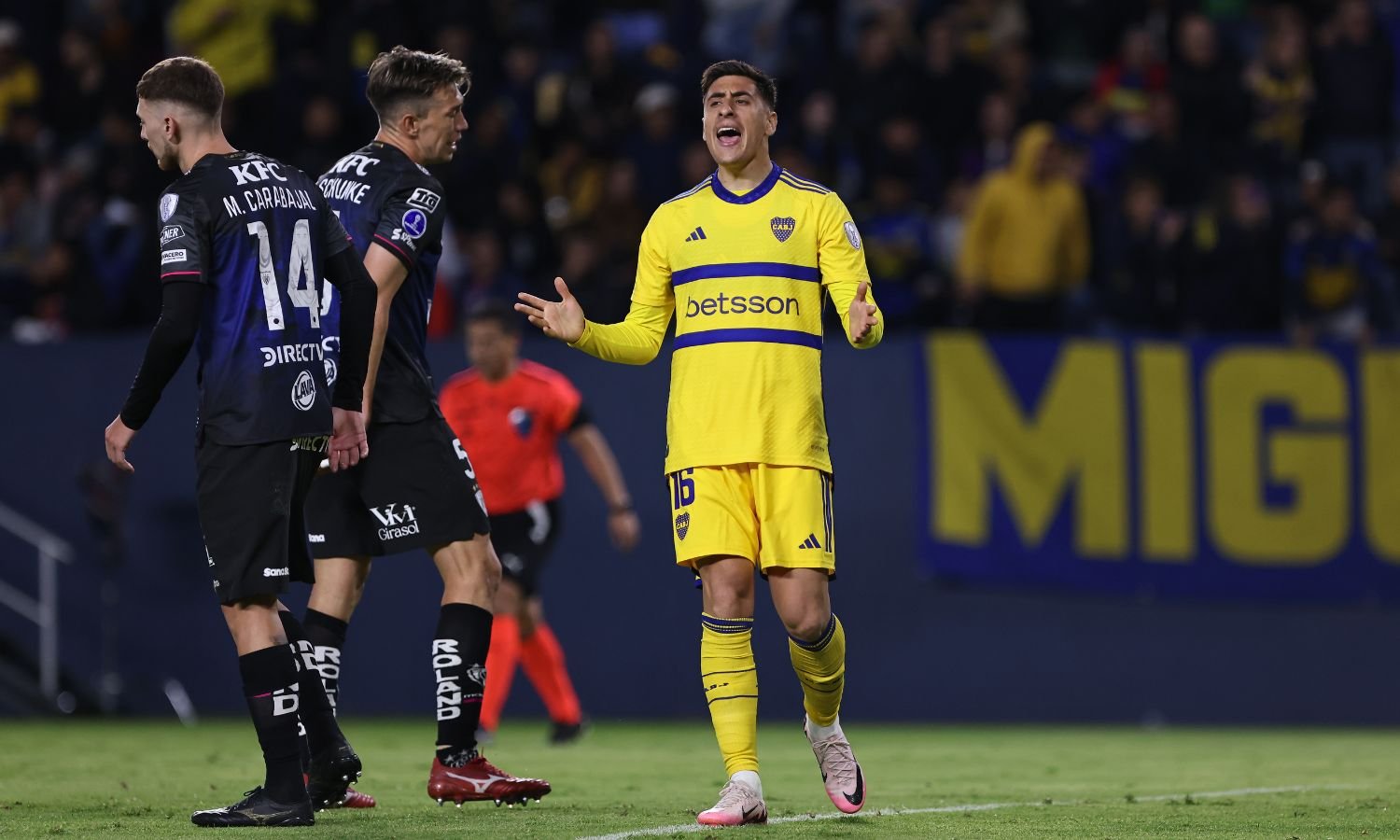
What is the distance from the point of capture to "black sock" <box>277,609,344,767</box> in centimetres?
651

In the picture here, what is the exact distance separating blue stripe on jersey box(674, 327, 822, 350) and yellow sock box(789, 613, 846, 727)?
2.88 feet

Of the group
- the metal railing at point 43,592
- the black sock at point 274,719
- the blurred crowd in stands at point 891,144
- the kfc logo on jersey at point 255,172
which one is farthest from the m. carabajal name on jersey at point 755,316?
the metal railing at point 43,592

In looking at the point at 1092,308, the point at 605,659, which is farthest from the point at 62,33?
the point at 1092,308

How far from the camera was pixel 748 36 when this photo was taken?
1641 cm

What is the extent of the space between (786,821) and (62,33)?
1384 centimetres

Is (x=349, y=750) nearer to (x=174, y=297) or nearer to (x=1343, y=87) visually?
(x=174, y=297)

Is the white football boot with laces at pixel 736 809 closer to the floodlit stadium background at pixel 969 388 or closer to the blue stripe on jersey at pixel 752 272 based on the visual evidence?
the blue stripe on jersey at pixel 752 272

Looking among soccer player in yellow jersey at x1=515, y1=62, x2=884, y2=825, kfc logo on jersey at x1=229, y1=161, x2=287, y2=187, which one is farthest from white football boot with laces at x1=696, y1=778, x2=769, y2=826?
kfc logo on jersey at x1=229, y1=161, x2=287, y2=187

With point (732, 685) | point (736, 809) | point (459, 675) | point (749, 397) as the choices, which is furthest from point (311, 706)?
point (749, 397)

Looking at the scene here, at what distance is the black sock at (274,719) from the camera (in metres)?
5.89

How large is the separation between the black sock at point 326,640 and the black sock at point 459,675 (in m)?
0.34

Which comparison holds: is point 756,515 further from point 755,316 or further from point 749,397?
point 755,316

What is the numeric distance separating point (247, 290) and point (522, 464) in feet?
16.7

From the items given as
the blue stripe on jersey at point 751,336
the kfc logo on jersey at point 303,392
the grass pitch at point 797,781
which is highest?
the blue stripe on jersey at point 751,336
